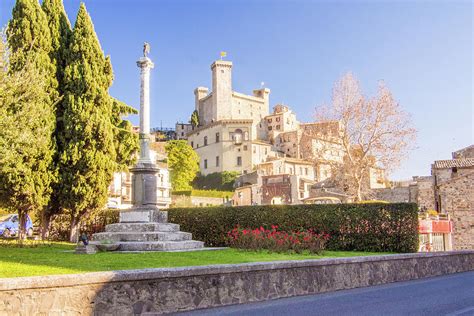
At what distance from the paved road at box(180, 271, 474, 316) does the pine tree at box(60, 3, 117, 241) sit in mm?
15209

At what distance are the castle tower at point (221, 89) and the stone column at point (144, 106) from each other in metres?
94.8

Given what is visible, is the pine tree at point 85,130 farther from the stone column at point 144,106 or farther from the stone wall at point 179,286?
the stone wall at point 179,286

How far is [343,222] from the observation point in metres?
18.2

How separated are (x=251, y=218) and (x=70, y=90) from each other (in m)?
10.9

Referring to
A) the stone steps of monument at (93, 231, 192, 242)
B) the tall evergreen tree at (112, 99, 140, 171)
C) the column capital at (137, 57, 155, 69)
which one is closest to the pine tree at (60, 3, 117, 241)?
the tall evergreen tree at (112, 99, 140, 171)

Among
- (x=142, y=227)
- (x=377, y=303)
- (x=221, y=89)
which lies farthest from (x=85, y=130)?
(x=221, y=89)

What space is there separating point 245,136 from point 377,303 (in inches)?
3773

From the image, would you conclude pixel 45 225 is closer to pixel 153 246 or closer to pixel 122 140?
pixel 122 140

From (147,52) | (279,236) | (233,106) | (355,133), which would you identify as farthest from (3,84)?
(233,106)

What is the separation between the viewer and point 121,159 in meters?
26.4

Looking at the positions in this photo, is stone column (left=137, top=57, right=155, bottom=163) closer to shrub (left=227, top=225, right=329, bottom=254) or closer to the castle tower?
shrub (left=227, top=225, right=329, bottom=254)

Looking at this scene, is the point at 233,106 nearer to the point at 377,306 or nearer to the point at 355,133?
the point at 355,133

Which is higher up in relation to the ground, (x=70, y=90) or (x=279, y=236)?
(x=70, y=90)

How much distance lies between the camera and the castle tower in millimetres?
116875
